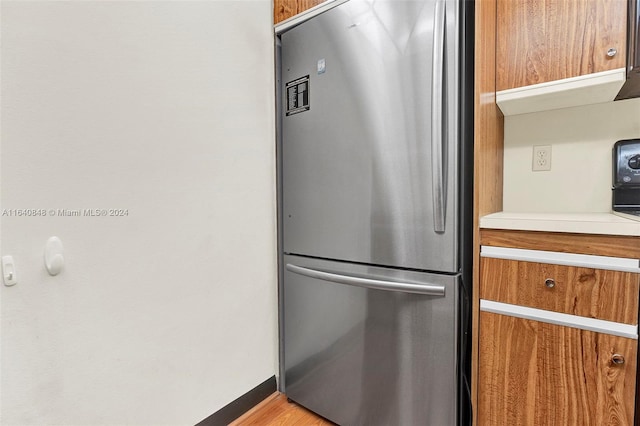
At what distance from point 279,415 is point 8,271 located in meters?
1.23

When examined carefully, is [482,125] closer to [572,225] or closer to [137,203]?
[572,225]

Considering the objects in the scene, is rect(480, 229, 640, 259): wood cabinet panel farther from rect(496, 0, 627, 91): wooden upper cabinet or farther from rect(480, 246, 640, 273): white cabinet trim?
rect(496, 0, 627, 91): wooden upper cabinet

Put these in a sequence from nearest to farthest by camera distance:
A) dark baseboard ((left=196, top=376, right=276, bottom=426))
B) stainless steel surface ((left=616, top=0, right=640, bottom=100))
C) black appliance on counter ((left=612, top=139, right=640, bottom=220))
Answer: stainless steel surface ((left=616, top=0, right=640, bottom=100)) < black appliance on counter ((left=612, top=139, right=640, bottom=220)) < dark baseboard ((left=196, top=376, right=276, bottom=426))

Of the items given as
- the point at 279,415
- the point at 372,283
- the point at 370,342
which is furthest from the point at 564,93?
the point at 279,415

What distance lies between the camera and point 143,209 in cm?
115

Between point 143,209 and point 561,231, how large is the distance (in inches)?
54.1

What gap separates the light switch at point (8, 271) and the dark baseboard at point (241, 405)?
0.90 m

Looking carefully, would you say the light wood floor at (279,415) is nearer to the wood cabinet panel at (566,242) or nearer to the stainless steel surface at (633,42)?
the wood cabinet panel at (566,242)

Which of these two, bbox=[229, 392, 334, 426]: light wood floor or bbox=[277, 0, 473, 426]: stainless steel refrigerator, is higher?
bbox=[277, 0, 473, 426]: stainless steel refrigerator

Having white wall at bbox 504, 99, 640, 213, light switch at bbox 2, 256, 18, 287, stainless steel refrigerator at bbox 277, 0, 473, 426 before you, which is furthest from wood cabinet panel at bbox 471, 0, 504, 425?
light switch at bbox 2, 256, 18, 287

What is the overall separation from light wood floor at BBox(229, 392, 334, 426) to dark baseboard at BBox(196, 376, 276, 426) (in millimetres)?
25

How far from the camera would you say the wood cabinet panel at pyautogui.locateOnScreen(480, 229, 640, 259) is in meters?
0.88

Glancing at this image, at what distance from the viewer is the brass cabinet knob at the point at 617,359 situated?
890 millimetres

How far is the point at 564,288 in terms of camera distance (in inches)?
37.6
